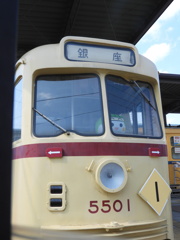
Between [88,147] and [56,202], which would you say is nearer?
[56,202]

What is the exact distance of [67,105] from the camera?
10.4 feet

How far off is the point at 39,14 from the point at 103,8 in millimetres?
1824

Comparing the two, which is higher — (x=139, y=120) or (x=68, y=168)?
(x=139, y=120)

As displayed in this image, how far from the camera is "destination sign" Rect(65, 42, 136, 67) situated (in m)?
3.23

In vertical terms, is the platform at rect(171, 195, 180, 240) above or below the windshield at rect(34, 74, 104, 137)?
below

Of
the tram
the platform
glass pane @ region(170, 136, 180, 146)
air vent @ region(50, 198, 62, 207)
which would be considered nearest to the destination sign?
the tram

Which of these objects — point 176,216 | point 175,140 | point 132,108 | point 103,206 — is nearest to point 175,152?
point 175,140

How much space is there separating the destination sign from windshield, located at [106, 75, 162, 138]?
0.21 m

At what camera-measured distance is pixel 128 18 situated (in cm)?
839

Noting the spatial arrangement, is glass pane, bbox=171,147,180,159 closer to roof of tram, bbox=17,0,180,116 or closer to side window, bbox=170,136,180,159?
Answer: side window, bbox=170,136,180,159

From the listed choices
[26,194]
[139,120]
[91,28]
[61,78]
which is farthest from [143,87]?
[91,28]

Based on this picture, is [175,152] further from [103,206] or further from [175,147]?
[103,206]

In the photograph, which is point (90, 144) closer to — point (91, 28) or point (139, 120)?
point (139, 120)

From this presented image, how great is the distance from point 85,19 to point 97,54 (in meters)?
5.47
